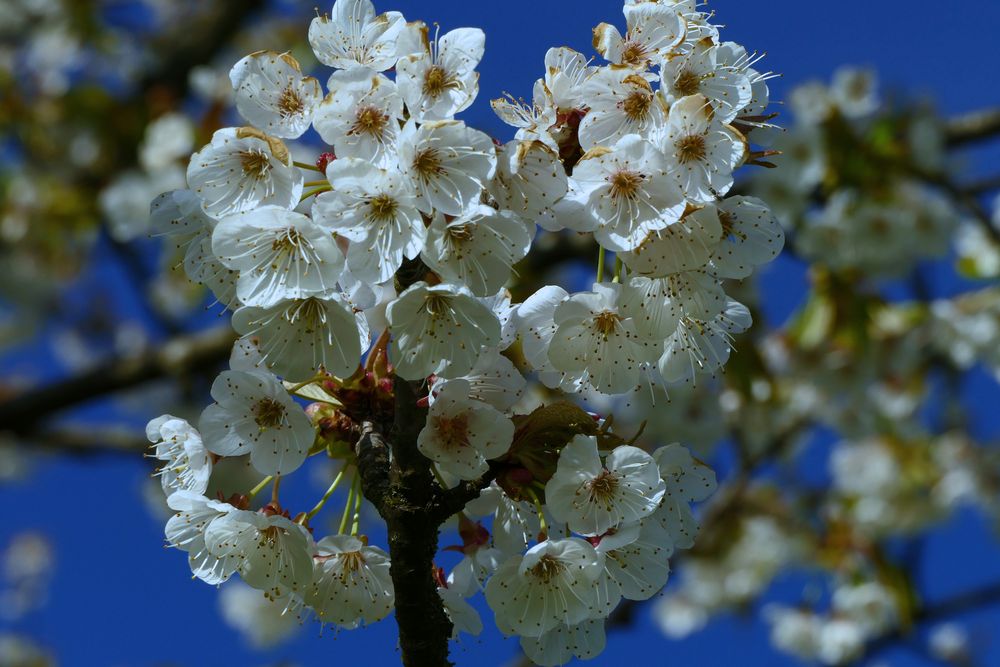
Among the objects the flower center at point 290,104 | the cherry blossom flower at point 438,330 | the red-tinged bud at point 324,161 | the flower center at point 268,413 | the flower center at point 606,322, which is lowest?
the cherry blossom flower at point 438,330

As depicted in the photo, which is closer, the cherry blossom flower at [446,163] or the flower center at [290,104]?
the cherry blossom flower at [446,163]

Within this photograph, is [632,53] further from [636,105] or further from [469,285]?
[469,285]

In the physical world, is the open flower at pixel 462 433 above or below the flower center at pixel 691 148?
below

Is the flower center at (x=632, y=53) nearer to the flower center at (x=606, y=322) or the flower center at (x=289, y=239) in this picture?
the flower center at (x=606, y=322)

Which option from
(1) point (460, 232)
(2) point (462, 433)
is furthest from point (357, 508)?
(1) point (460, 232)

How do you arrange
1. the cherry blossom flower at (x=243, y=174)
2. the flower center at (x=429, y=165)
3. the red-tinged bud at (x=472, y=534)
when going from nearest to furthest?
1. the flower center at (x=429, y=165)
2. the cherry blossom flower at (x=243, y=174)
3. the red-tinged bud at (x=472, y=534)

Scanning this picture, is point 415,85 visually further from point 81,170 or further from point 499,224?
point 81,170

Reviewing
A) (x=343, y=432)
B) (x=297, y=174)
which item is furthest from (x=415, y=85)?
(x=343, y=432)

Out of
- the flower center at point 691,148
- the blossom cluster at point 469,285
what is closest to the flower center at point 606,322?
the blossom cluster at point 469,285
